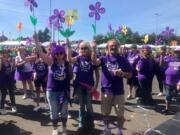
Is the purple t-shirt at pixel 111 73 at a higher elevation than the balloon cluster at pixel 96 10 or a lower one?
lower

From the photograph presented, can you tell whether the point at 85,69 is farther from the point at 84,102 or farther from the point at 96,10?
the point at 96,10

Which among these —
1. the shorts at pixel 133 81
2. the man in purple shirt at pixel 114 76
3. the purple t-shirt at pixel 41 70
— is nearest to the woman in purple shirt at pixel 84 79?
the man in purple shirt at pixel 114 76

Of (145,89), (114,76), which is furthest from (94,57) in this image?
(145,89)

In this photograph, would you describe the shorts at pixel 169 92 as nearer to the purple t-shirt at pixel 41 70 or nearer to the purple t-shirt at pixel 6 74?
the purple t-shirt at pixel 41 70

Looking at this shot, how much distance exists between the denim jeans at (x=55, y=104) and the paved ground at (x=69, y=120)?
1.96 ft

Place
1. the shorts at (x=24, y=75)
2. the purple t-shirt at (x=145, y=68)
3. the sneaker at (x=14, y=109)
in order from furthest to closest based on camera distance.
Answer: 1. the shorts at (x=24, y=75)
2. the purple t-shirt at (x=145, y=68)
3. the sneaker at (x=14, y=109)

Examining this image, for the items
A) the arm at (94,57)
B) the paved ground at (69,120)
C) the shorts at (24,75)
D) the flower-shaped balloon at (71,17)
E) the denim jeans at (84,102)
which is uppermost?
the flower-shaped balloon at (71,17)

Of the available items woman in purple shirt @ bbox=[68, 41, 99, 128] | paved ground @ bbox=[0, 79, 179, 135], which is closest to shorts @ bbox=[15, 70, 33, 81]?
paved ground @ bbox=[0, 79, 179, 135]

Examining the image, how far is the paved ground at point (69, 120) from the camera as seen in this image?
6.79 metres

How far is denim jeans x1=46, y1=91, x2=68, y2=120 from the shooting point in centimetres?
612

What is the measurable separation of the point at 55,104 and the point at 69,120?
1598mm

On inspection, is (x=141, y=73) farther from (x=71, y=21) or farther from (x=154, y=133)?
(x=154, y=133)

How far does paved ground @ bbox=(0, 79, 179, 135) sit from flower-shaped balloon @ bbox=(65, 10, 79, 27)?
2295 millimetres

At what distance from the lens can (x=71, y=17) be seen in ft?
25.6
